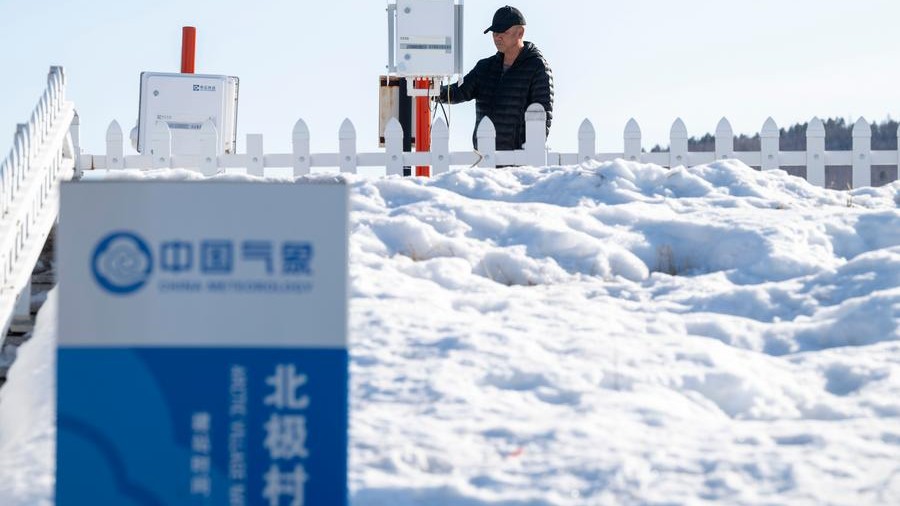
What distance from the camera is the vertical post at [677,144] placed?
1187cm

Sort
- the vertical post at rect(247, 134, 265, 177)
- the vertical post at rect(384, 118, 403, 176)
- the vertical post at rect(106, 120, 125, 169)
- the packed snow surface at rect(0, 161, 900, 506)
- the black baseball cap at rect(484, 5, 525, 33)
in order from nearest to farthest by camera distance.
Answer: the packed snow surface at rect(0, 161, 900, 506), the black baseball cap at rect(484, 5, 525, 33), the vertical post at rect(384, 118, 403, 176), the vertical post at rect(247, 134, 265, 177), the vertical post at rect(106, 120, 125, 169)

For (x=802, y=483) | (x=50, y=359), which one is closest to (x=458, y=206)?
(x=50, y=359)

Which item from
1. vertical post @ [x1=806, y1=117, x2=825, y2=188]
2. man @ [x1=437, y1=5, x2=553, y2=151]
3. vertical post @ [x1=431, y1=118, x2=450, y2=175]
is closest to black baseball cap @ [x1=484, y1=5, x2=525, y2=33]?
man @ [x1=437, y1=5, x2=553, y2=151]

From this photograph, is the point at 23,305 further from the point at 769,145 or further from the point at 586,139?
the point at 769,145

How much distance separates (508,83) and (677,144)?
283 cm

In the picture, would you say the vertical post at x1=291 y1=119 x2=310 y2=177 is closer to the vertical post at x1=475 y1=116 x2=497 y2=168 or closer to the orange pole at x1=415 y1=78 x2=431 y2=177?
the orange pole at x1=415 y1=78 x2=431 y2=177

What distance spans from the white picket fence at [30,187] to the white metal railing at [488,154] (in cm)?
370

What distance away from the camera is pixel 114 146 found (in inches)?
490

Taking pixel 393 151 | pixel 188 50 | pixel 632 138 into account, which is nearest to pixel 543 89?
pixel 393 151

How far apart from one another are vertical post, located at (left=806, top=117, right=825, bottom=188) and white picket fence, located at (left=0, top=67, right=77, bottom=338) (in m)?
8.04

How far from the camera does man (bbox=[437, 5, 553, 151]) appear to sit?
954 centimetres

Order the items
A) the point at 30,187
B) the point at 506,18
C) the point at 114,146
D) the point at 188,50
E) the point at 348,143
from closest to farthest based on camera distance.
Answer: the point at 30,187 < the point at 506,18 < the point at 348,143 < the point at 114,146 < the point at 188,50

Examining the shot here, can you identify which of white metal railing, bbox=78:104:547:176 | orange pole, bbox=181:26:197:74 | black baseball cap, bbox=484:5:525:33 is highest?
orange pole, bbox=181:26:197:74

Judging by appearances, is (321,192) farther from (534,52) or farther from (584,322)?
(534,52)
